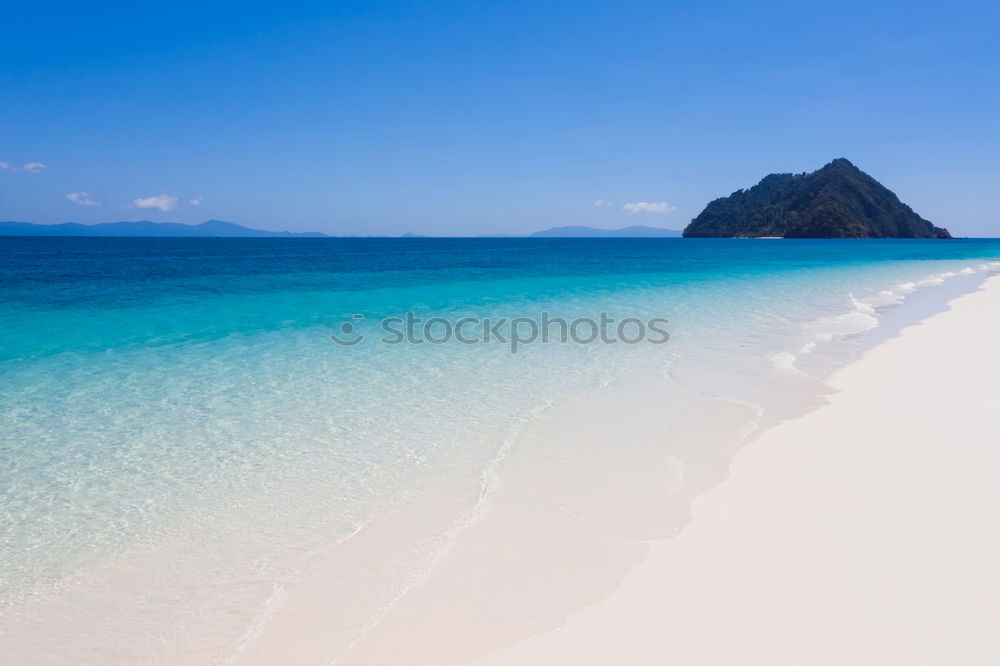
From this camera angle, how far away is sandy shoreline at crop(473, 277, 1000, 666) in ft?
10.1

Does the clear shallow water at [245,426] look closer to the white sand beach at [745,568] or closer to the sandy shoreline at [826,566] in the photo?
the white sand beach at [745,568]

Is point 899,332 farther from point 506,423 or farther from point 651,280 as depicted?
point 651,280

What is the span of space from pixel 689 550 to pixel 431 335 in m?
10.4

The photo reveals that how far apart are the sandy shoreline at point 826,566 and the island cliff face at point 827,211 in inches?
6481

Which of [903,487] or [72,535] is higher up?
[903,487]

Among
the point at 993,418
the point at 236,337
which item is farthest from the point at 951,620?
the point at 236,337

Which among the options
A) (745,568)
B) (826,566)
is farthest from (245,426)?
(826,566)

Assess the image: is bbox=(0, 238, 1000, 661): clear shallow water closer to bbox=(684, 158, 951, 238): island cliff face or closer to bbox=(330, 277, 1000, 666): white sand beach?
bbox=(330, 277, 1000, 666): white sand beach

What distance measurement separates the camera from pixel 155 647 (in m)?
3.19

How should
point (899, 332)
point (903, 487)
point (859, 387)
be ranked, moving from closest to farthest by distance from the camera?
point (903, 487) < point (859, 387) < point (899, 332)

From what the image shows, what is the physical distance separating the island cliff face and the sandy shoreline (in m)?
165

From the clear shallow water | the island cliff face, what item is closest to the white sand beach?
the clear shallow water

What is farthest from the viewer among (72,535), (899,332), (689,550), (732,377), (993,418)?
(899,332)

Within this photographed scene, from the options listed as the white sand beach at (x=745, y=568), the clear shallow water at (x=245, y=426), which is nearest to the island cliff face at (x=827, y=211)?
the clear shallow water at (x=245, y=426)
